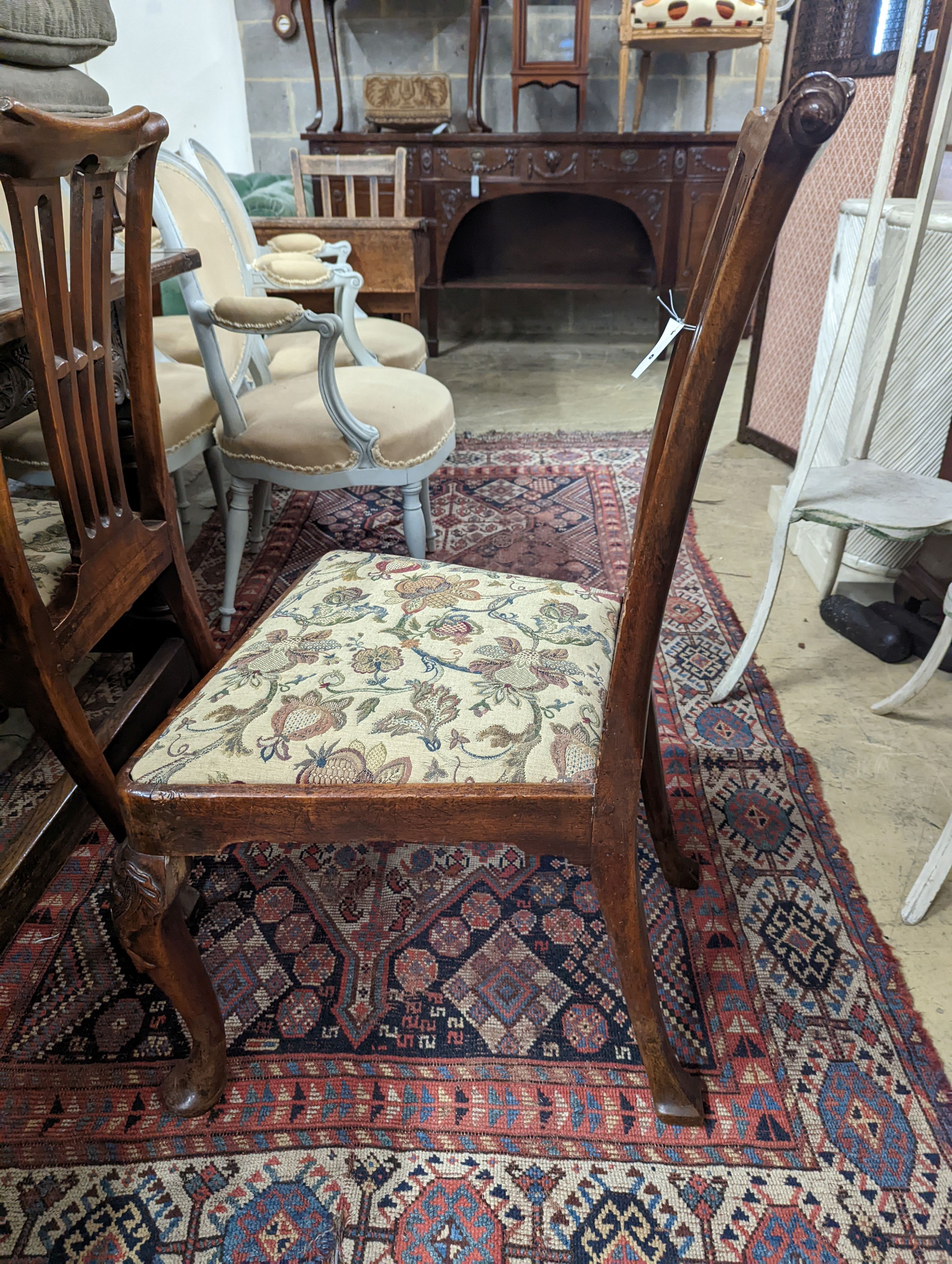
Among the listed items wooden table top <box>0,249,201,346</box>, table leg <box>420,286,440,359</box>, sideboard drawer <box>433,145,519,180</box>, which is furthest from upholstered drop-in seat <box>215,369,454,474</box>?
sideboard drawer <box>433,145,519,180</box>

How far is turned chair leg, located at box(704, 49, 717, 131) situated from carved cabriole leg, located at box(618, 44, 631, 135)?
407mm

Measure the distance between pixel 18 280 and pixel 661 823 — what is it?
1.16 m

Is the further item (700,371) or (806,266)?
(806,266)

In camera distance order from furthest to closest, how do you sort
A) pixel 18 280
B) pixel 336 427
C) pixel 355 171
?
pixel 355 171
pixel 336 427
pixel 18 280

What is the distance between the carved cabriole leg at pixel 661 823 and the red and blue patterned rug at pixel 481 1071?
4cm

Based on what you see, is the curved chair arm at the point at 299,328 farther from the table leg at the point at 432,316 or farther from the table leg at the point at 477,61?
the table leg at the point at 477,61

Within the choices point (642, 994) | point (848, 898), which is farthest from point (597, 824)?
point (848, 898)

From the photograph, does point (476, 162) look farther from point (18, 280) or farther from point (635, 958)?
point (635, 958)

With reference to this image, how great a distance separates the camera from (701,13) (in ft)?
12.0

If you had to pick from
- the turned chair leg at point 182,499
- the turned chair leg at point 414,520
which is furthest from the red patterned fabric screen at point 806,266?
the turned chair leg at point 182,499

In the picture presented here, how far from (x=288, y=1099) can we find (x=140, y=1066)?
0.21m

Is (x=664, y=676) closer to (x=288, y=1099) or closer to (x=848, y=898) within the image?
(x=848, y=898)

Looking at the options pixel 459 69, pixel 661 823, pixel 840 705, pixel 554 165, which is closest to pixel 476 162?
pixel 554 165

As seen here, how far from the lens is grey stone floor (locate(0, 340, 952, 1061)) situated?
1.30 m
